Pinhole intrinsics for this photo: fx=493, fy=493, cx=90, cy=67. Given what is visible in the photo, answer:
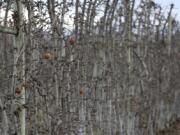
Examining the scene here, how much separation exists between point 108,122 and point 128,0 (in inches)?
148

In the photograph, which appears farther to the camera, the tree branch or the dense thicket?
the dense thicket

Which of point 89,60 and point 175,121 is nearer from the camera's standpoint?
point 89,60

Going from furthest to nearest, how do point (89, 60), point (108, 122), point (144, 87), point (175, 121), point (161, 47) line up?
point (175, 121)
point (161, 47)
point (144, 87)
point (108, 122)
point (89, 60)

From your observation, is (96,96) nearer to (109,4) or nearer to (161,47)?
(109,4)

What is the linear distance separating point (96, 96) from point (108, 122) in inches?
54.8

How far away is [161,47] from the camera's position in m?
22.6

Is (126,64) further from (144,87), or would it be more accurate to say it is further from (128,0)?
(144,87)

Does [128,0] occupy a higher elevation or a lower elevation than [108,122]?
higher

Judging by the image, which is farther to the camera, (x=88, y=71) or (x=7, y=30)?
(x=88, y=71)

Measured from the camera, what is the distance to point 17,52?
581 centimetres

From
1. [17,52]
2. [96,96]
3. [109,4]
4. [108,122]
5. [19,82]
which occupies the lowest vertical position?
[108,122]

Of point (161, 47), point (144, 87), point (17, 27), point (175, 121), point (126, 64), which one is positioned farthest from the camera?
point (175, 121)

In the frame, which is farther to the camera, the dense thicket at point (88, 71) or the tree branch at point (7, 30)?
the dense thicket at point (88, 71)

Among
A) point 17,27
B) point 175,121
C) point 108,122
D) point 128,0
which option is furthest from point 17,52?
point 175,121
